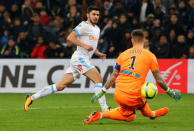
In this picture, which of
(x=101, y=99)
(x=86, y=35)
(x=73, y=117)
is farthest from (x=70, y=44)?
(x=73, y=117)

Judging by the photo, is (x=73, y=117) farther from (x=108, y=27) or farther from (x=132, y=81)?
(x=108, y=27)

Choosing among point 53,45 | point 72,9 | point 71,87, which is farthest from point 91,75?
point 72,9

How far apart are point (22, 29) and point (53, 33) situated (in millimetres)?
1146

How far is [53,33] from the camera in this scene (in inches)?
808

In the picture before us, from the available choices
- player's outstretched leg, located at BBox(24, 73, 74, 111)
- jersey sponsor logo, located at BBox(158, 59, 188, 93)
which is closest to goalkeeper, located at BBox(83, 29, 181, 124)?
player's outstretched leg, located at BBox(24, 73, 74, 111)

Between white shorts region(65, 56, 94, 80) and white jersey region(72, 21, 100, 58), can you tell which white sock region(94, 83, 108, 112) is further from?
white jersey region(72, 21, 100, 58)

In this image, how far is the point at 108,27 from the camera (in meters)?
19.5

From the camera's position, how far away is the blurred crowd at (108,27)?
62.4ft

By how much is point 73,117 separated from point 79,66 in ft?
3.71

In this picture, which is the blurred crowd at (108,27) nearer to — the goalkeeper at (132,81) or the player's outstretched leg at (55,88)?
the player's outstretched leg at (55,88)

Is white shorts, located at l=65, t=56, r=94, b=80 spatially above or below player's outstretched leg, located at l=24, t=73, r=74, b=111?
above

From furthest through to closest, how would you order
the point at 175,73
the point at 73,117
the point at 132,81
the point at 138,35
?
the point at 175,73 → the point at 73,117 → the point at 138,35 → the point at 132,81

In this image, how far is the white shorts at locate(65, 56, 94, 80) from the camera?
1133cm

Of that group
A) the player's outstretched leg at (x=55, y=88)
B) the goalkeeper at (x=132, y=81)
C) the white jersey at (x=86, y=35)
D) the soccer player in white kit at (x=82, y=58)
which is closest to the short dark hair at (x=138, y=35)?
the goalkeeper at (x=132, y=81)
